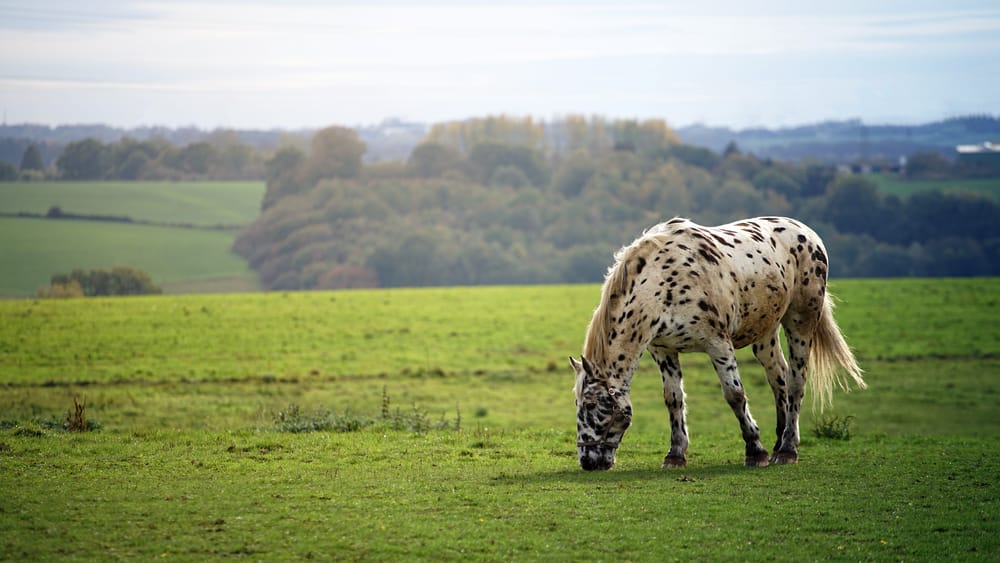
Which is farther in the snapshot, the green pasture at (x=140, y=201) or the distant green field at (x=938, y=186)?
the distant green field at (x=938, y=186)

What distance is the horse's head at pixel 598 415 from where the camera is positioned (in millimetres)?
11688

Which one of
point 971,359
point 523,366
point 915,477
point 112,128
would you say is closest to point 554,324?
point 523,366

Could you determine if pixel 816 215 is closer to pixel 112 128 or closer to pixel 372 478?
pixel 112 128

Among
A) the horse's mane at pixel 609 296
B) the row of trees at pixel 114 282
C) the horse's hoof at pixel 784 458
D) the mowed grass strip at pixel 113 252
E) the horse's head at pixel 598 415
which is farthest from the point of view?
the mowed grass strip at pixel 113 252

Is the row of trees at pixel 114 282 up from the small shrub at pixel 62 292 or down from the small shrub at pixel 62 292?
down

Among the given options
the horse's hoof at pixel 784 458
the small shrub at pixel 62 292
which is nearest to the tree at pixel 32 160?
the small shrub at pixel 62 292

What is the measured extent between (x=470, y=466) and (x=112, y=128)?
161026mm

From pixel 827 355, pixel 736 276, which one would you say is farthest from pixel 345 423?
pixel 827 355

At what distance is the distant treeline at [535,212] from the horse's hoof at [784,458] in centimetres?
9110

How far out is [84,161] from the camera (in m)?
140

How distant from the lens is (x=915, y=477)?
38.1 feet

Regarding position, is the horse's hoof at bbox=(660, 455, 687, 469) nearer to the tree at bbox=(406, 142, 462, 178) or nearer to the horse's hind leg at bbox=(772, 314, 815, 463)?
the horse's hind leg at bbox=(772, 314, 815, 463)

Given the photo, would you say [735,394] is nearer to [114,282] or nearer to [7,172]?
[114,282]

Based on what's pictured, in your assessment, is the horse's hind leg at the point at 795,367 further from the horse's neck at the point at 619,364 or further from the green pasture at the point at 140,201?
the green pasture at the point at 140,201
